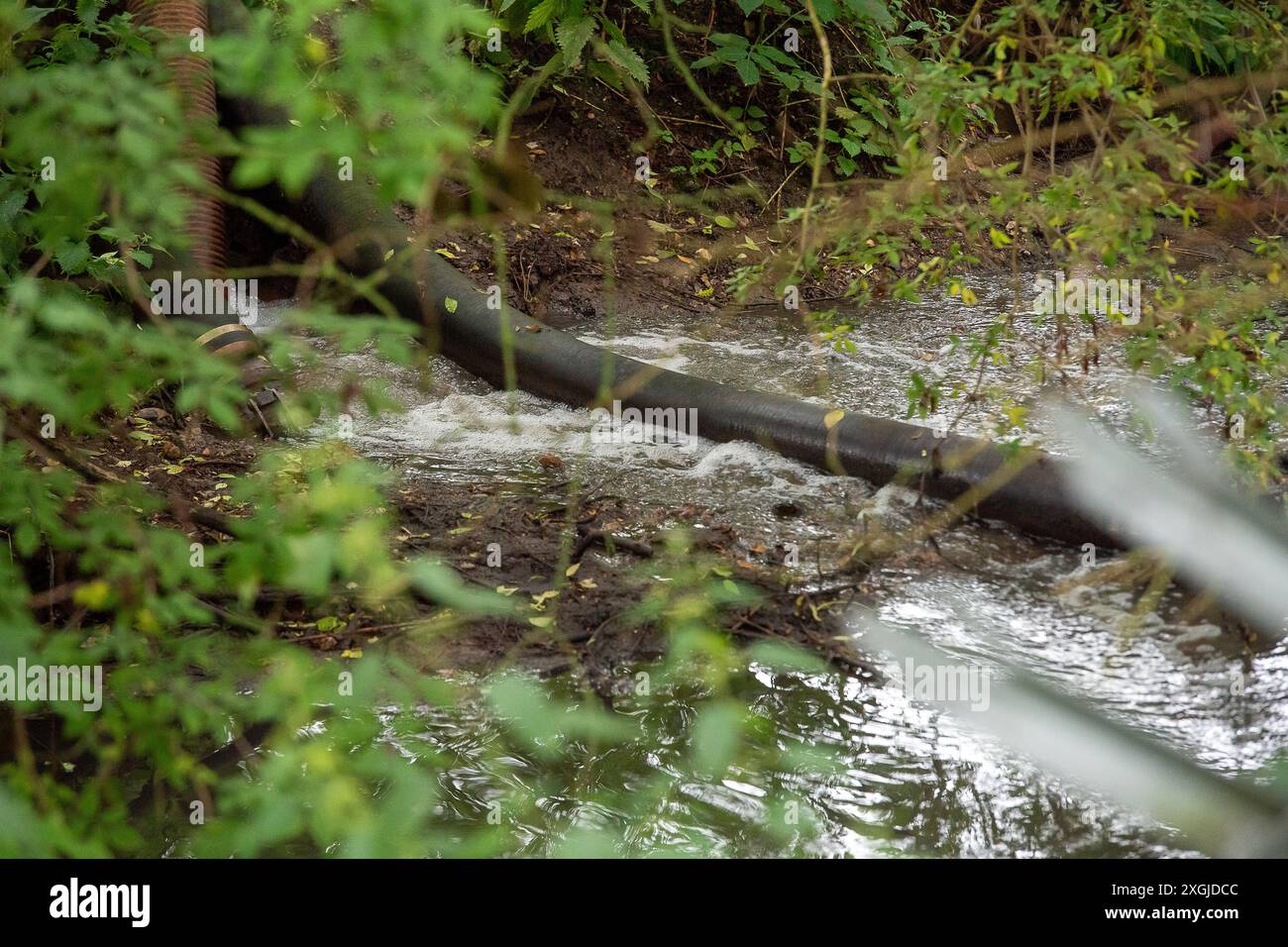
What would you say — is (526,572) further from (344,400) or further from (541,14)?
(541,14)

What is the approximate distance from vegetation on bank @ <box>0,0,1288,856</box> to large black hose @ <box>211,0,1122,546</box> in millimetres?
302

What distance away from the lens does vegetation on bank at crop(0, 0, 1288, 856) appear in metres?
1.29

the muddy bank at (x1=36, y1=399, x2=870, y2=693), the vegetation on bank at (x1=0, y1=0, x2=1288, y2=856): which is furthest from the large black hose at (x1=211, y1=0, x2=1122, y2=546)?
the muddy bank at (x1=36, y1=399, x2=870, y2=693)

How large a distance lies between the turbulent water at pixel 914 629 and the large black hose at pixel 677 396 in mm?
83

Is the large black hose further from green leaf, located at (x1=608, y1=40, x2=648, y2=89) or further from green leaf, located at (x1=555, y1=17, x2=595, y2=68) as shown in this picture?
green leaf, located at (x1=608, y1=40, x2=648, y2=89)

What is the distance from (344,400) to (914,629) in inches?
72.5

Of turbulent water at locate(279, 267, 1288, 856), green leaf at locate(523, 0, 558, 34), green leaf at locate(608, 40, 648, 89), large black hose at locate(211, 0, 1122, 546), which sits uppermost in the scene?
green leaf at locate(523, 0, 558, 34)

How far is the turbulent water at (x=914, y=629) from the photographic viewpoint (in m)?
2.34

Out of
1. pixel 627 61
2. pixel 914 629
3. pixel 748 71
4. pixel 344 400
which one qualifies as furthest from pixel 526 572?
pixel 748 71

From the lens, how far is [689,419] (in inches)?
169

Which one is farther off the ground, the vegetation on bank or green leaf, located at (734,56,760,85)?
green leaf, located at (734,56,760,85)

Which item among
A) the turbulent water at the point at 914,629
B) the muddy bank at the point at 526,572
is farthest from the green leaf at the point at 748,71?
the muddy bank at the point at 526,572

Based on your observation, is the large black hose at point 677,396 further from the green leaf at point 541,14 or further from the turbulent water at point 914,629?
the green leaf at point 541,14
